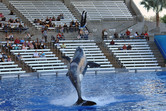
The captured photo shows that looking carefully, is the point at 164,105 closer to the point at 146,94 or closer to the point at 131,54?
the point at 146,94

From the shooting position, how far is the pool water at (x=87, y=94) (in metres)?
14.1

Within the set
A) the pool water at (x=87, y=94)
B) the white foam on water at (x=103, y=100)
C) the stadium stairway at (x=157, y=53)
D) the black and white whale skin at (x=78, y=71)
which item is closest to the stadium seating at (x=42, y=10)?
the stadium stairway at (x=157, y=53)

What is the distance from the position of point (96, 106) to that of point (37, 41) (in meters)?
17.9

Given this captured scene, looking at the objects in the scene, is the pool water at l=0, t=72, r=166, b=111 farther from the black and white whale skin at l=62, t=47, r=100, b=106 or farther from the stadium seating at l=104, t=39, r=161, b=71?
the stadium seating at l=104, t=39, r=161, b=71

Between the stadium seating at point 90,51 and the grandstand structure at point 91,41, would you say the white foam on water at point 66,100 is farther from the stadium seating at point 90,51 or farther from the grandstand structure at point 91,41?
the stadium seating at point 90,51

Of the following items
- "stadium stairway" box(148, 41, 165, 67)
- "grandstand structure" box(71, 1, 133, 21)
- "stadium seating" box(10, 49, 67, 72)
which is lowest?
"stadium stairway" box(148, 41, 165, 67)

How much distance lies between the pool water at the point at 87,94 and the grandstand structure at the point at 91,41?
4.92 m

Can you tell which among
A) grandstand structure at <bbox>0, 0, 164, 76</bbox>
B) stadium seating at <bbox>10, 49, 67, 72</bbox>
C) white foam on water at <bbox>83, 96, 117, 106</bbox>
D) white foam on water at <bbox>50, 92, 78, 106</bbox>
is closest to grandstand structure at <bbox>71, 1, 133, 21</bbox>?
grandstand structure at <bbox>0, 0, 164, 76</bbox>

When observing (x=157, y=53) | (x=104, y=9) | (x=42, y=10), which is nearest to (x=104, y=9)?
(x=104, y=9)

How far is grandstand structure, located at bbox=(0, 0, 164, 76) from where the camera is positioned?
28609 mm

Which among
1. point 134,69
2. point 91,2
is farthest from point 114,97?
point 91,2

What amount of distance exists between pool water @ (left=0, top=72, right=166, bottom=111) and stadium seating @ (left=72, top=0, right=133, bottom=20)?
17.3 meters

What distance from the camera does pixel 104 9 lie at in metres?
41.7

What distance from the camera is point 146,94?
55.3 ft
